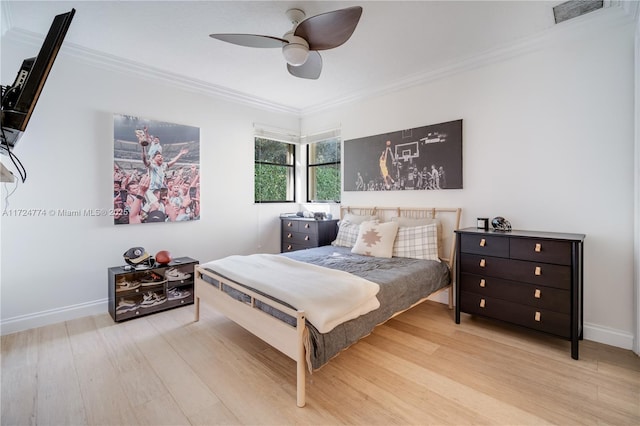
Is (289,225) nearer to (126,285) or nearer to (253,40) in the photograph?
(126,285)

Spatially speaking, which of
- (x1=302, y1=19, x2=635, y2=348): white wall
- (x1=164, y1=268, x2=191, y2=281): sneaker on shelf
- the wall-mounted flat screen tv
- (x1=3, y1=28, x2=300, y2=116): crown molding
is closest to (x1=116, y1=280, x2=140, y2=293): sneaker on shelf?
(x1=164, y1=268, x2=191, y2=281): sneaker on shelf

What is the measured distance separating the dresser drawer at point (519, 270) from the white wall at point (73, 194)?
327 cm

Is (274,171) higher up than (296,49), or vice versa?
(296,49)

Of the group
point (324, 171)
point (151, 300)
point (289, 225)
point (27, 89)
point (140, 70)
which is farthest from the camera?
point (324, 171)

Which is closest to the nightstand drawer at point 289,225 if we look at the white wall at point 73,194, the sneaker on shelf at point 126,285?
the white wall at point 73,194

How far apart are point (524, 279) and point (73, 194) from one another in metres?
4.33

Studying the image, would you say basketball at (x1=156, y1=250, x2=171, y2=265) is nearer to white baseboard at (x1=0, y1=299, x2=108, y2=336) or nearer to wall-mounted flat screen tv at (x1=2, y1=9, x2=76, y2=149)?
white baseboard at (x1=0, y1=299, x2=108, y2=336)

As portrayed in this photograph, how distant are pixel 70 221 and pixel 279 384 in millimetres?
2707

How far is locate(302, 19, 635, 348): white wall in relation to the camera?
8.02 ft

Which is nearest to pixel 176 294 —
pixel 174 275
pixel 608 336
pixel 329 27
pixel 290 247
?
pixel 174 275

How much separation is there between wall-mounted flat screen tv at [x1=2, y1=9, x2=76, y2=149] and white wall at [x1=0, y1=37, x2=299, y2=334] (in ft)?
4.52

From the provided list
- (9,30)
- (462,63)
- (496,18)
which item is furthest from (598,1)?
(9,30)

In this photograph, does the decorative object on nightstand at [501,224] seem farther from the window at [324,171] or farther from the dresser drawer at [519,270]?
the window at [324,171]

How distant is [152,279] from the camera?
3.25 m
